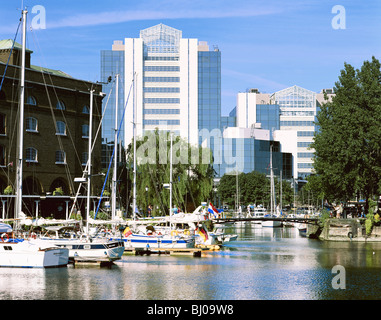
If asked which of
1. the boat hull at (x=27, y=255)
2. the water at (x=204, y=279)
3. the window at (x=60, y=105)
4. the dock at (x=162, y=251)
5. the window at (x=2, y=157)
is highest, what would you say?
the window at (x=60, y=105)

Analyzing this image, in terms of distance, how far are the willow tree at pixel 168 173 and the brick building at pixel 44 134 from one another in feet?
25.7

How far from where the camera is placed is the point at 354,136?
9044cm

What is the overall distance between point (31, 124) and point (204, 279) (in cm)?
5077

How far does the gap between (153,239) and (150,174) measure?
28106 mm

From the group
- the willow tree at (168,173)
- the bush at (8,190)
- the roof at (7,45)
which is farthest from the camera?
the willow tree at (168,173)

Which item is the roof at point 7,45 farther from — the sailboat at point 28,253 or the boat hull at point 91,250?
the sailboat at point 28,253

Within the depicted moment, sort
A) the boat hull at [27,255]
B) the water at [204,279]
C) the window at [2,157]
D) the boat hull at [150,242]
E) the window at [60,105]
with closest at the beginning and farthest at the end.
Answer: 1. the water at [204,279]
2. the boat hull at [27,255]
3. the boat hull at [150,242]
4. the window at [2,157]
5. the window at [60,105]

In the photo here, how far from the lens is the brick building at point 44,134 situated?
3467 inches

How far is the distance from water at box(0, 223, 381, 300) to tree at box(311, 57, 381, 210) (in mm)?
23933

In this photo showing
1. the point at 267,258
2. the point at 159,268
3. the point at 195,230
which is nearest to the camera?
the point at 159,268

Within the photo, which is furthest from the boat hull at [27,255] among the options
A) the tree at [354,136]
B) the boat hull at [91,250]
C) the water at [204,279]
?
the tree at [354,136]
